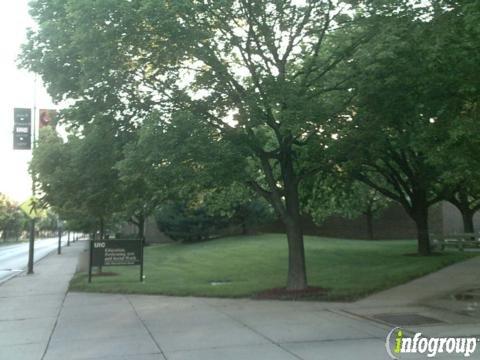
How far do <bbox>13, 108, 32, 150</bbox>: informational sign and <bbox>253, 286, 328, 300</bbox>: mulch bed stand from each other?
10647mm

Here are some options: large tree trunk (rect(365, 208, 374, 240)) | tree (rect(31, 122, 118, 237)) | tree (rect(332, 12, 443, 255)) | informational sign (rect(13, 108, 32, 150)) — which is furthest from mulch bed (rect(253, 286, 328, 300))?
large tree trunk (rect(365, 208, 374, 240))

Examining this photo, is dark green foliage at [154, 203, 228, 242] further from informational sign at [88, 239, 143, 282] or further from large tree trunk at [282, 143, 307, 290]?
large tree trunk at [282, 143, 307, 290]

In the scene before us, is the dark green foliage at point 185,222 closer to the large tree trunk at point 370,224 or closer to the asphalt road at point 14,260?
the asphalt road at point 14,260

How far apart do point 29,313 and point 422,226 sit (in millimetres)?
17980

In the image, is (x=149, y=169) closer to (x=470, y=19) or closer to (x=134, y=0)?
(x=134, y=0)

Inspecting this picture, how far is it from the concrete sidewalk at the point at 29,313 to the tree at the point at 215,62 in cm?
502

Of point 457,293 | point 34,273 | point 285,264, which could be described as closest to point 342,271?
point 285,264

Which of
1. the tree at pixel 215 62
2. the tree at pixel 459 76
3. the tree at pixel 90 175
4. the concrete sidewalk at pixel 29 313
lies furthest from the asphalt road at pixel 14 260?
the tree at pixel 459 76

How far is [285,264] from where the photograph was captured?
939 inches

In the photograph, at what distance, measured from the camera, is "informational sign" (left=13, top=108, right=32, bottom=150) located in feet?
66.0

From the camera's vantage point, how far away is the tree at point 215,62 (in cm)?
1231

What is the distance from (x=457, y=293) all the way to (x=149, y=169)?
8.17 metres

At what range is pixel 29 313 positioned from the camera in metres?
12.8
